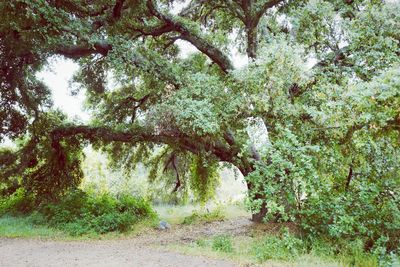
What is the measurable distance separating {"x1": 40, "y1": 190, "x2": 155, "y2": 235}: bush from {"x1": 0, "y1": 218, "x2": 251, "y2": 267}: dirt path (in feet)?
4.03

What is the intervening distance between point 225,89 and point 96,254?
533 centimetres

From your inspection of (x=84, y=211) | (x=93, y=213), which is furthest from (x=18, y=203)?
(x=93, y=213)

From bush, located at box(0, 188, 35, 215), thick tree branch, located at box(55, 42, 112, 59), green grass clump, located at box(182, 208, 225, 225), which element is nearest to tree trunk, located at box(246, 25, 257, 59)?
thick tree branch, located at box(55, 42, 112, 59)

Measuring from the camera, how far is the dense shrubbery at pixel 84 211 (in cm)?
1109

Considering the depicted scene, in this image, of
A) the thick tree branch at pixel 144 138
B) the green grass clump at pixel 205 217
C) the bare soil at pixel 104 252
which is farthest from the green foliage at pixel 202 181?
the bare soil at pixel 104 252

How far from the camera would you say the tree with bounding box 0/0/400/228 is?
7.29 metres

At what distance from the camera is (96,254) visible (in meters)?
7.60

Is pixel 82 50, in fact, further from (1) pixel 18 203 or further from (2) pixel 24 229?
(1) pixel 18 203

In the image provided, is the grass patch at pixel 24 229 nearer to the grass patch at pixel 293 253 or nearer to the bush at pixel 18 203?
the bush at pixel 18 203

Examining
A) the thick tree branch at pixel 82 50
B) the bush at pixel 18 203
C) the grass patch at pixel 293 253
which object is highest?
the thick tree branch at pixel 82 50

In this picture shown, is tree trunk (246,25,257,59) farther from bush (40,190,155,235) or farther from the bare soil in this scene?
bush (40,190,155,235)

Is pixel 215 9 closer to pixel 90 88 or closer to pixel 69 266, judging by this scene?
pixel 90 88

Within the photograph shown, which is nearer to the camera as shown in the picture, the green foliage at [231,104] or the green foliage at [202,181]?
the green foliage at [231,104]

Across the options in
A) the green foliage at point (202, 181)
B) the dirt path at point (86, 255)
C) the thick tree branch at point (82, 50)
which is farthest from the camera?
the green foliage at point (202, 181)
